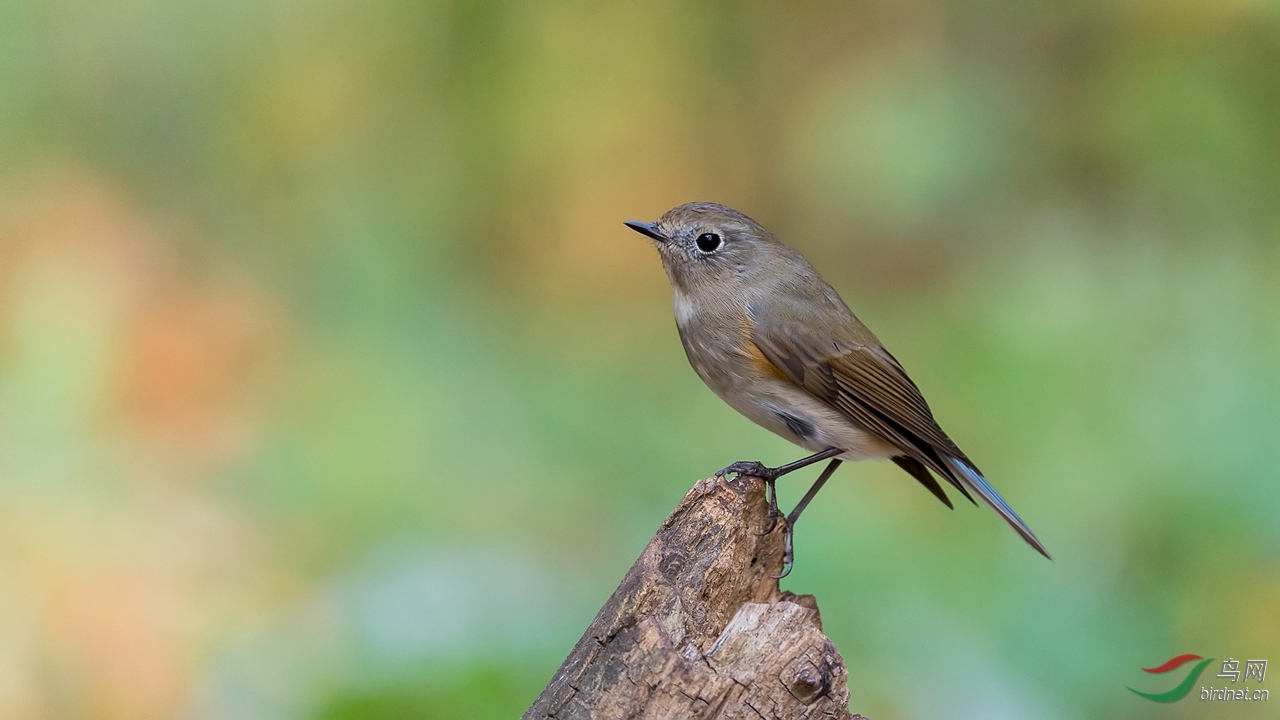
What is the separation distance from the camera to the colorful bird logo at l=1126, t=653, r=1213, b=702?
4.07 meters

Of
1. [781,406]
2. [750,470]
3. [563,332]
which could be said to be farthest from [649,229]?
[563,332]

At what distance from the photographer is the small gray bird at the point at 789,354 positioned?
10.7 ft

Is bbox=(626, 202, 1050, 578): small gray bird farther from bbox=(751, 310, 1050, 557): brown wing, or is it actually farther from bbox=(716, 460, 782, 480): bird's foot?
bbox=(716, 460, 782, 480): bird's foot

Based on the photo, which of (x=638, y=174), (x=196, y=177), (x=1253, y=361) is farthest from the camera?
(x=638, y=174)

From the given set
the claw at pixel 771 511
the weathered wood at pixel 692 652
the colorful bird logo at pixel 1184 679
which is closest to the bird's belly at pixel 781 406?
the claw at pixel 771 511

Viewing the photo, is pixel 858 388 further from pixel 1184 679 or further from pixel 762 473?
pixel 1184 679

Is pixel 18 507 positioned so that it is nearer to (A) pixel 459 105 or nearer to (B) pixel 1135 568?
(A) pixel 459 105

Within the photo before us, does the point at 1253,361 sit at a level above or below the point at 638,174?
below

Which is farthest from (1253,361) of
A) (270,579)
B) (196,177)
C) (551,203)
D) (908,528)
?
(196,177)

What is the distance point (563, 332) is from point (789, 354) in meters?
1.83

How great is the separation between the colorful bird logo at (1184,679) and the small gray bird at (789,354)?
1183 mm

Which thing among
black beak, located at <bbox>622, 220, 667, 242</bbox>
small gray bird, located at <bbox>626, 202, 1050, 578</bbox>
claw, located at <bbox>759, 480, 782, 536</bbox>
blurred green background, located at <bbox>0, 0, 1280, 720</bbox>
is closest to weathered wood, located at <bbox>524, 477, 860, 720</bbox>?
claw, located at <bbox>759, 480, 782, 536</bbox>

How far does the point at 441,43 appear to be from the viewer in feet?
16.2

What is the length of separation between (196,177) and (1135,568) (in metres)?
4.01
